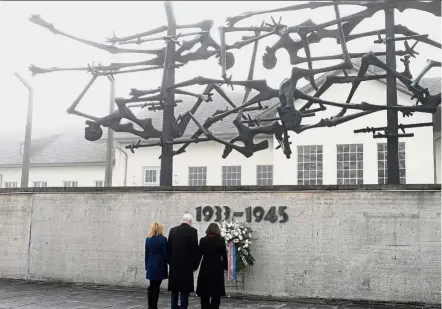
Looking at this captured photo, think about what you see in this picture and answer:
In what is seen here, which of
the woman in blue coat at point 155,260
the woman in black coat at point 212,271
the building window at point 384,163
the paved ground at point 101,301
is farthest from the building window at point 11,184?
the woman in black coat at point 212,271

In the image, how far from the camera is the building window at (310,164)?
75.6 ft

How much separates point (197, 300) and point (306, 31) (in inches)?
242

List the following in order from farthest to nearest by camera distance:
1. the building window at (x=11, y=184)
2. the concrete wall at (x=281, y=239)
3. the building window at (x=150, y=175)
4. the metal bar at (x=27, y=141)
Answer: the building window at (x=11, y=184)
the building window at (x=150, y=175)
the metal bar at (x=27, y=141)
the concrete wall at (x=281, y=239)

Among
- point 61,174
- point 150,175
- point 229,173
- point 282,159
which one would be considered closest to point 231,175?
point 229,173

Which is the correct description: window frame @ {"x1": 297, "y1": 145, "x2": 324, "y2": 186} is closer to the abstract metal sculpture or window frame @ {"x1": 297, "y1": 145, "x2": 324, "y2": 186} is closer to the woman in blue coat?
the abstract metal sculpture

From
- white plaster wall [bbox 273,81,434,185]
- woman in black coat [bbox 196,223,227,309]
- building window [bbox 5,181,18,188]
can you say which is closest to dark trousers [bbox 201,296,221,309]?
woman in black coat [bbox 196,223,227,309]

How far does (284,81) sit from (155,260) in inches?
177

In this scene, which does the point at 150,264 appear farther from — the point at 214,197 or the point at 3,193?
the point at 3,193

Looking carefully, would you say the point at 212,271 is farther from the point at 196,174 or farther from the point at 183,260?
the point at 196,174

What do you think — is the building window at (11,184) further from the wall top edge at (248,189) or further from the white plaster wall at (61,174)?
the wall top edge at (248,189)

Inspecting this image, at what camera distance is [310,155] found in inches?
918

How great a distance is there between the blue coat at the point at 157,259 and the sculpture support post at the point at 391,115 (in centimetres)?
523

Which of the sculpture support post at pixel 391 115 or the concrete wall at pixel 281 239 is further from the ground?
the sculpture support post at pixel 391 115

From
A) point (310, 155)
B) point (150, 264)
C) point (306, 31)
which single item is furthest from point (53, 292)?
point (310, 155)
